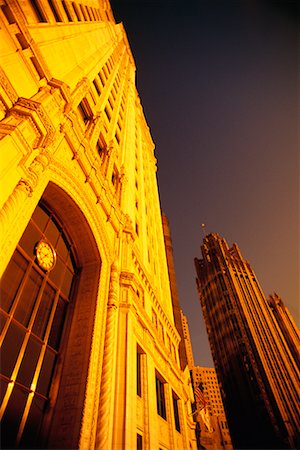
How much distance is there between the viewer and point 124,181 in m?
18.9

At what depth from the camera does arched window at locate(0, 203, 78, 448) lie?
6.84 m

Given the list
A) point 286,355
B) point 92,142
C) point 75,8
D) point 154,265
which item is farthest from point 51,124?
point 286,355

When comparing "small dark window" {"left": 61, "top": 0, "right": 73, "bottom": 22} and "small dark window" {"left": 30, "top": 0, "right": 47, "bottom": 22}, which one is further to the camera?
"small dark window" {"left": 61, "top": 0, "right": 73, "bottom": 22}

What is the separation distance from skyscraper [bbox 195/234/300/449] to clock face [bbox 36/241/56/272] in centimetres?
6084

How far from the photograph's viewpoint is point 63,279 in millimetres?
Result: 10828

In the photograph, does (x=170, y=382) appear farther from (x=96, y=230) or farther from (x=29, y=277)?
(x=29, y=277)

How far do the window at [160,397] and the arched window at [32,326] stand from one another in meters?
7.67

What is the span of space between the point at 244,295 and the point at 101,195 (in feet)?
233

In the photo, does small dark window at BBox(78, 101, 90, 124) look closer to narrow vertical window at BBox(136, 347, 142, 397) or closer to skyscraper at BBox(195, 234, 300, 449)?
A: narrow vertical window at BBox(136, 347, 142, 397)

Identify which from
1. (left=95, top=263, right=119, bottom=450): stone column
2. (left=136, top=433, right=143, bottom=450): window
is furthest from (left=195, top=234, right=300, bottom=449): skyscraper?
(left=95, top=263, right=119, bottom=450): stone column

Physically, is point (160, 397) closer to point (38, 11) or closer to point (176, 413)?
point (176, 413)

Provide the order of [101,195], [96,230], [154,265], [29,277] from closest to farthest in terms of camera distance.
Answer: [29,277] → [96,230] → [101,195] → [154,265]

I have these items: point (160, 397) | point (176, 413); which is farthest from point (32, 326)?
point (176, 413)

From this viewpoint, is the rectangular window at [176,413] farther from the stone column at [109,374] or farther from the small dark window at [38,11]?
the small dark window at [38,11]
